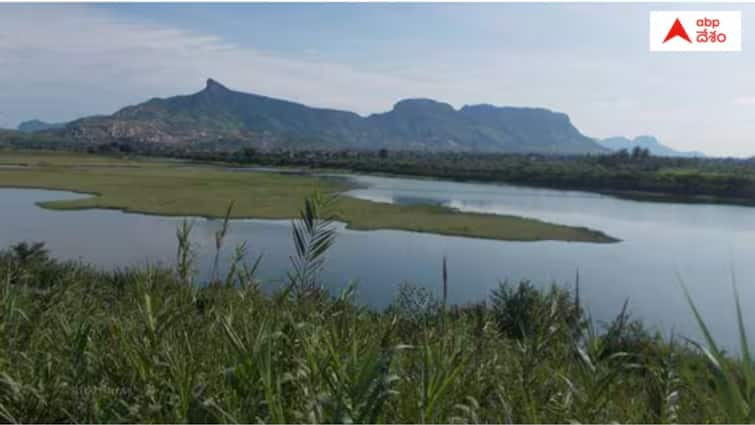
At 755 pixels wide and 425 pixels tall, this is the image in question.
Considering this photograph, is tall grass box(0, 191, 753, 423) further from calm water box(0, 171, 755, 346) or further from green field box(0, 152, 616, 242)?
green field box(0, 152, 616, 242)

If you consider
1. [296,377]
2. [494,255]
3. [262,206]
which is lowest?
[494,255]

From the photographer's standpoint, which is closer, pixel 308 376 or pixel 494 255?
pixel 308 376

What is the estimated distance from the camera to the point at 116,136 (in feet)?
486

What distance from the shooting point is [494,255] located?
21844 mm

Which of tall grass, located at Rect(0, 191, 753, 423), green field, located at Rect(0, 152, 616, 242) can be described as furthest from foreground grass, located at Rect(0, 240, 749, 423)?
green field, located at Rect(0, 152, 616, 242)

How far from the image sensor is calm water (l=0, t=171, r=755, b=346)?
1636 cm

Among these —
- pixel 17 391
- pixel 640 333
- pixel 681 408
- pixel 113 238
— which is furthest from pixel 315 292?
pixel 113 238

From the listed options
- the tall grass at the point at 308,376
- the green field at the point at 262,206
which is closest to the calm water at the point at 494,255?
the green field at the point at 262,206

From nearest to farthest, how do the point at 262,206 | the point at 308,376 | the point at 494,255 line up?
1. the point at 308,376
2. the point at 494,255
3. the point at 262,206

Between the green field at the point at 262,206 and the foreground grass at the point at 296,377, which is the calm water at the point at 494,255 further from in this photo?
the foreground grass at the point at 296,377

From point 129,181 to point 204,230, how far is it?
2122 centimetres

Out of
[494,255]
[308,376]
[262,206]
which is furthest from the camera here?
[262,206]

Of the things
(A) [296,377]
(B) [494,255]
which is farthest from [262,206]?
(A) [296,377]

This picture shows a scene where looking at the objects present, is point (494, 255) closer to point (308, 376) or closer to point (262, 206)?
point (262, 206)
